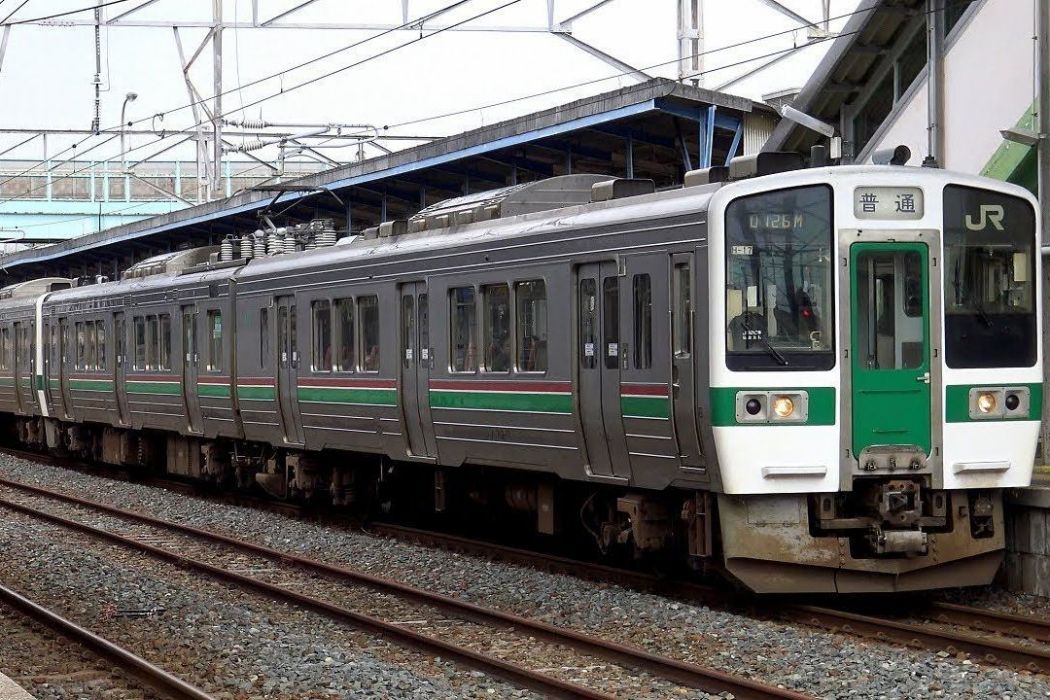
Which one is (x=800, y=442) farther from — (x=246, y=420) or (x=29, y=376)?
(x=29, y=376)

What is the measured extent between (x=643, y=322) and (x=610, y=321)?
1.52 ft

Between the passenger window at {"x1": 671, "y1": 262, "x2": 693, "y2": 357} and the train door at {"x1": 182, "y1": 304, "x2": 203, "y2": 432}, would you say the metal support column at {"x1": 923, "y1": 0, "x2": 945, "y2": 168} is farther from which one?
the train door at {"x1": 182, "y1": 304, "x2": 203, "y2": 432}

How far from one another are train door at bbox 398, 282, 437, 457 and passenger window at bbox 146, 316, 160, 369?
291 inches

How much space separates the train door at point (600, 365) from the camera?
36.2 feet

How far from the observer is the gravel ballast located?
812cm

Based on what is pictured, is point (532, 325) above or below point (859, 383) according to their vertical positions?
above

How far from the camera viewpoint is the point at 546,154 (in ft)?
66.5

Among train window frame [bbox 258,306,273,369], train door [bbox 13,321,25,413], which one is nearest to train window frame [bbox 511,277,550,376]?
train window frame [bbox 258,306,273,369]

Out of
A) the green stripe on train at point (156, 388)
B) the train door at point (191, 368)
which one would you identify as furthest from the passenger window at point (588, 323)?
the green stripe on train at point (156, 388)

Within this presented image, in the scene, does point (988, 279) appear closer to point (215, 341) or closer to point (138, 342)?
point (215, 341)

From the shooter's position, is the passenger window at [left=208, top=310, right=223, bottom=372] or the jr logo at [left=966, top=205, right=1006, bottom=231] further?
the passenger window at [left=208, top=310, right=223, bottom=372]

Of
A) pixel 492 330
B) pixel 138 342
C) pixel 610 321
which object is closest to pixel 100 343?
pixel 138 342

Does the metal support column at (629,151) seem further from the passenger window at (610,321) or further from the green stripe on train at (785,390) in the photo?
the green stripe on train at (785,390)

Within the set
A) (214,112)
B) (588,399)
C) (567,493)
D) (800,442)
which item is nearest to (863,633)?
(800,442)
